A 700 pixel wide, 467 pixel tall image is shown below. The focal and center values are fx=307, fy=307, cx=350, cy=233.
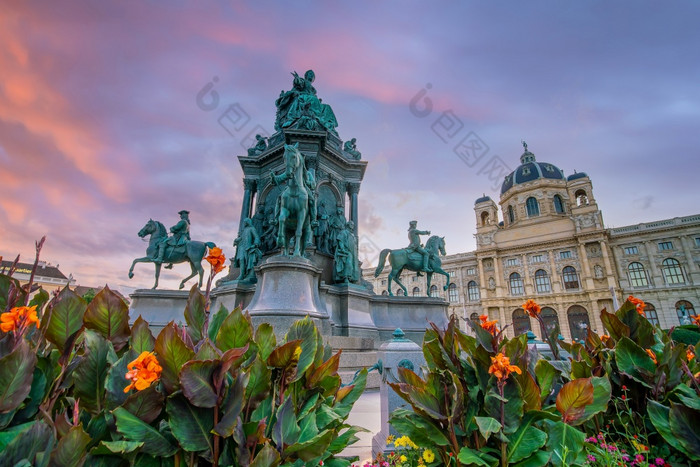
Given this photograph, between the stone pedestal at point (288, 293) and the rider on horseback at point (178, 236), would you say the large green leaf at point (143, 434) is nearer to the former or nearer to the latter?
the stone pedestal at point (288, 293)

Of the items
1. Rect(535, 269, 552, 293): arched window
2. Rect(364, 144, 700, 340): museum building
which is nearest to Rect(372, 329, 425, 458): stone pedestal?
Rect(364, 144, 700, 340): museum building

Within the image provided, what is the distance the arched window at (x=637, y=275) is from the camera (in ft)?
155

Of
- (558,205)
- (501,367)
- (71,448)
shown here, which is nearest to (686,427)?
(501,367)

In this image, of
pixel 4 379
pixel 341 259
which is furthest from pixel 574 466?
pixel 341 259

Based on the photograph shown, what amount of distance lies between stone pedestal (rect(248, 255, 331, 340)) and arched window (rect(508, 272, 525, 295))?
55.6 meters

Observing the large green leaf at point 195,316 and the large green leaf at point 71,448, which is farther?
the large green leaf at point 195,316

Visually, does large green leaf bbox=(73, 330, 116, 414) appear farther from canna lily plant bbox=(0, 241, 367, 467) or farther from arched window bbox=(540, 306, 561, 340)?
arched window bbox=(540, 306, 561, 340)

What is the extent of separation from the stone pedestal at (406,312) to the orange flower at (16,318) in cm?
994

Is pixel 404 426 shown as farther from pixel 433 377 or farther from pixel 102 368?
pixel 102 368

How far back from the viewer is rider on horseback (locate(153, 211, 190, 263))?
38.1ft

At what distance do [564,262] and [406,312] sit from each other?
52780mm

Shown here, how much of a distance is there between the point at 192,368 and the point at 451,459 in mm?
1776

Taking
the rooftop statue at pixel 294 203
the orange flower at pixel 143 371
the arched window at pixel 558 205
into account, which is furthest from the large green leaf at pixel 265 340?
the arched window at pixel 558 205

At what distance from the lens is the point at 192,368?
4.10 ft
